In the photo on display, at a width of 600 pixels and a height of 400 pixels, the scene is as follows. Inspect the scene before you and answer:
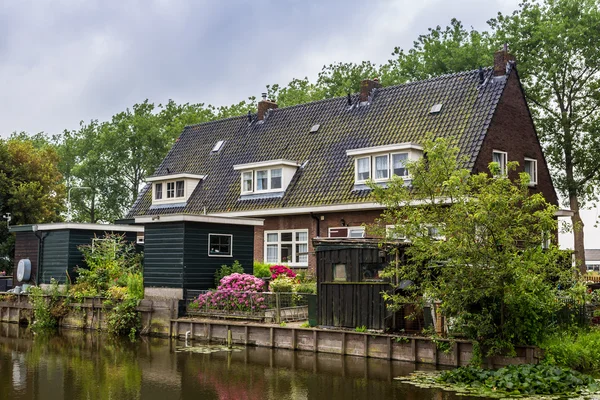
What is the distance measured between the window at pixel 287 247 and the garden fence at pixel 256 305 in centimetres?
660

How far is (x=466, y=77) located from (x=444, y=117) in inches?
94.1

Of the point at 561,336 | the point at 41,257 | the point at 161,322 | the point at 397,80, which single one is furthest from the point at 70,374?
the point at 397,80

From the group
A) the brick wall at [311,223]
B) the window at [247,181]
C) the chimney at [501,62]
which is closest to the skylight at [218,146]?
the window at [247,181]

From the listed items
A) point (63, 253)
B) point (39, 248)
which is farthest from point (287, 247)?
point (39, 248)

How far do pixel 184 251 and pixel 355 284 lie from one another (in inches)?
290

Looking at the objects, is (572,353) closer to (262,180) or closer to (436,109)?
(436,109)

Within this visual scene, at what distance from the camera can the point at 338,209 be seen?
29.7 meters

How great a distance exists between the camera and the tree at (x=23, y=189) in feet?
141

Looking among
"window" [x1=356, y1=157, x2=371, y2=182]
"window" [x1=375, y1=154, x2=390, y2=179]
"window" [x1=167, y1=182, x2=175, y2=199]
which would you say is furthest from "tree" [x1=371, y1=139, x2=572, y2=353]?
"window" [x1=167, y1=182, x2=175, y2=199]

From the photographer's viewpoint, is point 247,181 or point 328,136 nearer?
point 328,136

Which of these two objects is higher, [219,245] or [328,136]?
[328,136]

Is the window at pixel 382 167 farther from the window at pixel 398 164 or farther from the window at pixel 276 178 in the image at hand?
the window at pixel 276 178

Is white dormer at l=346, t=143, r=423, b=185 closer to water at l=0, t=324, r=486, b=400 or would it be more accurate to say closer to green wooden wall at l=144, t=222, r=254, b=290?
green wooden wall at l=144, t=222, r=254, b=290

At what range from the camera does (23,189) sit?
42906 mm
